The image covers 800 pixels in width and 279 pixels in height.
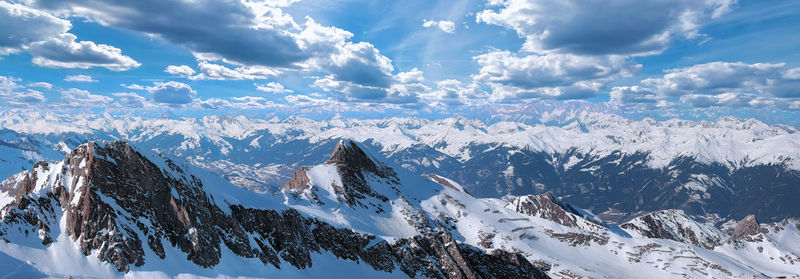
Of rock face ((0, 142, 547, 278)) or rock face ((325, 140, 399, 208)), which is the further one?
rock face ((325, 140, 399, 208))

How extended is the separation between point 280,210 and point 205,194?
22.7 meters

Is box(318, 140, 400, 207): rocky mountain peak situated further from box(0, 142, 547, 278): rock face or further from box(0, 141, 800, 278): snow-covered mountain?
box(0, 142, 547, 278): rock face

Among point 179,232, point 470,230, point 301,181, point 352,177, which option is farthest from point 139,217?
point 470,230

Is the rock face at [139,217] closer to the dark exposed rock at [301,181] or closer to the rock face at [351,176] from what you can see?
the rock face at [351,176]

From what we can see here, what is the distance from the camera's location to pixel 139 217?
61625 mm

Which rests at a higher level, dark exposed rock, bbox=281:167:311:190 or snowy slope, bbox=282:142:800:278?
dark exposed rock, bbox=281:167:311:190

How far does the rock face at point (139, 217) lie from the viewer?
55.7m

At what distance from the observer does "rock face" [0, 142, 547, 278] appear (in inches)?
2194

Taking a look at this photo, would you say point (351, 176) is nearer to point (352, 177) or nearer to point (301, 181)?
point (352, 177)

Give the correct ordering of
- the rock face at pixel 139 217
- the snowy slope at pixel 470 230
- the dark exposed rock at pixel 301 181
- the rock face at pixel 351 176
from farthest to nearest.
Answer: the dark exposed rock at pixel 301 181, the rock face at pixel 351 176, the snowy slope at pixel 470 230, the rock face at pixel 139 217

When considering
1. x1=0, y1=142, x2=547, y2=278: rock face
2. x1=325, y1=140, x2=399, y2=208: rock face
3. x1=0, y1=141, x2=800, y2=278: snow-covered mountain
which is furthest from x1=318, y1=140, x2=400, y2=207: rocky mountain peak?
x1=0, y1=142, x2=547, y2=278: rock face

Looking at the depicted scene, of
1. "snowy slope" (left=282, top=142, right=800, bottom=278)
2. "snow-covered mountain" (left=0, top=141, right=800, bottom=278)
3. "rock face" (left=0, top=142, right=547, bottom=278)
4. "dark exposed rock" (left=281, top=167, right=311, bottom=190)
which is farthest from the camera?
"dark exposed rock" (left=281, top=167, right=311, bottom=190)

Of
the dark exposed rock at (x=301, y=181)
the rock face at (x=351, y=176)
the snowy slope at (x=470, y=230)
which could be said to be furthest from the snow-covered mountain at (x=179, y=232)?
the rock face at (x=351, y=176)

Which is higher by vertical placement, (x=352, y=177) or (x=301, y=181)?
(x=352, y=177)
